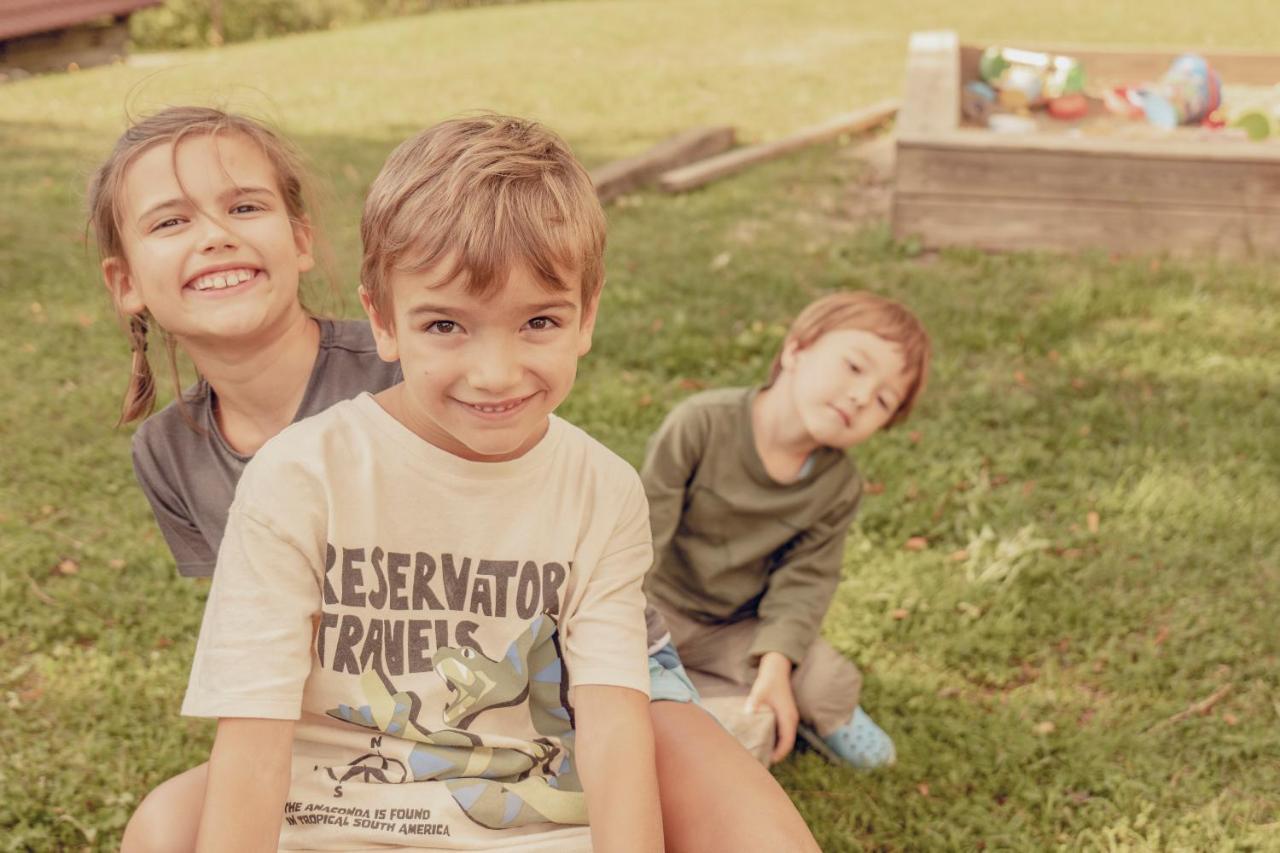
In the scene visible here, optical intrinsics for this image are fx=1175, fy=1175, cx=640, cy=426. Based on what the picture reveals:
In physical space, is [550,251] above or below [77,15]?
above

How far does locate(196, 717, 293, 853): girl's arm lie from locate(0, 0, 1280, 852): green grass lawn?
3.51 ft

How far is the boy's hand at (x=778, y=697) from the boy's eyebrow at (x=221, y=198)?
156cm

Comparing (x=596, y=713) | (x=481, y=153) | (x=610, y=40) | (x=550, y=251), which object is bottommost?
(x=610, y=40)

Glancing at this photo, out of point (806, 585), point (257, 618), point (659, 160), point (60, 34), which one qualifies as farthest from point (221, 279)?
point (60, 34)

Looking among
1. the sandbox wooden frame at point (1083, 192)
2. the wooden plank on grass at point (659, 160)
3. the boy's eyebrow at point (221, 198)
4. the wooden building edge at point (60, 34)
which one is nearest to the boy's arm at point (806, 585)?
the boy's eyebrow at point (221, 198)

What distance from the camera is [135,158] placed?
2.06 m

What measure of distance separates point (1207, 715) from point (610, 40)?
11.0 m

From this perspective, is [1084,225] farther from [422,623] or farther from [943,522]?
[422,623]

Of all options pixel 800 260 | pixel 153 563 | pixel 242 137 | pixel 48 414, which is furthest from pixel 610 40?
pixel 242 137

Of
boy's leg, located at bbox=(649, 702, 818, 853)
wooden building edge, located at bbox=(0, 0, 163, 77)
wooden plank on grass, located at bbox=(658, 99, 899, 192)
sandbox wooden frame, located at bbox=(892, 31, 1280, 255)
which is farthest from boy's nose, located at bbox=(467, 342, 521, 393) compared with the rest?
wooden building edge, located at bbox=(0, 0, 163, 77)

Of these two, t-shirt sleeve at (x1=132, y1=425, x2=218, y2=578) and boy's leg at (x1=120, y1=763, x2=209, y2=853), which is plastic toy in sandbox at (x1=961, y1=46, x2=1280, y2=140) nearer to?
t-shirt sleeve at (x1=132, y1=425, x2=218, y2=578)

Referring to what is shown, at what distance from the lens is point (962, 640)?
3311 mm

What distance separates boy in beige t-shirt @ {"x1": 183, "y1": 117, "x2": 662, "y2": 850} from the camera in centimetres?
161

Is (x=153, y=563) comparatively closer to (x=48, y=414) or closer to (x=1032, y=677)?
(x=48, y=414)
